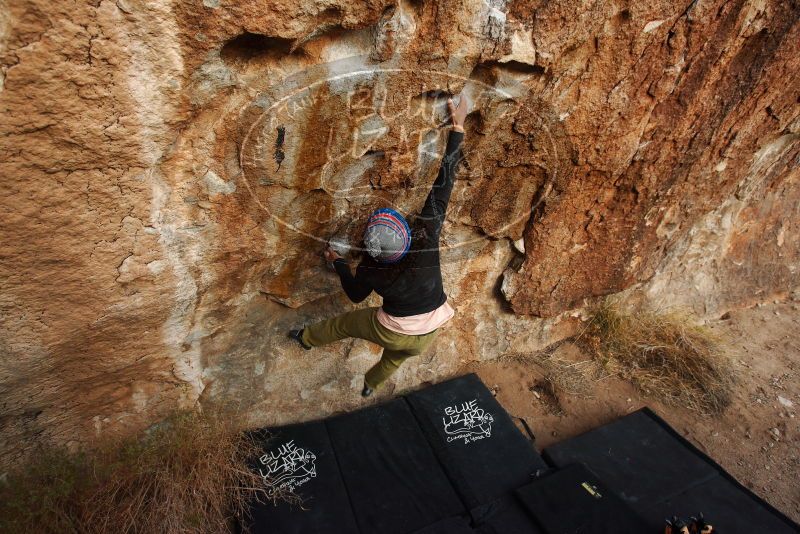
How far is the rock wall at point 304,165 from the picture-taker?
132cm

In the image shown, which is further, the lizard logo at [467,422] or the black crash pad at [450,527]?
the lizard logo at [467,422]

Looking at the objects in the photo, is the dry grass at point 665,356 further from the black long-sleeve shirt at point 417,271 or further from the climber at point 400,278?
the black long-sleeve shirt at point 417,271

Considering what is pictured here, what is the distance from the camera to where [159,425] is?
2236mm

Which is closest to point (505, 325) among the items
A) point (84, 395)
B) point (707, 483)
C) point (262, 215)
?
point (707, 483)

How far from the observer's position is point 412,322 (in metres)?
2.22

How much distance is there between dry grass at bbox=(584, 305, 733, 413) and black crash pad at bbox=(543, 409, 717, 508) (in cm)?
49

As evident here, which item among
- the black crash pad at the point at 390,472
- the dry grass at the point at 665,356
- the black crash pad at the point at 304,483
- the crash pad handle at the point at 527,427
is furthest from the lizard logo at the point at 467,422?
the dry grass at the point at 665,356

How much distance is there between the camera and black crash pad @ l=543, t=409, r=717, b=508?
8.07ft

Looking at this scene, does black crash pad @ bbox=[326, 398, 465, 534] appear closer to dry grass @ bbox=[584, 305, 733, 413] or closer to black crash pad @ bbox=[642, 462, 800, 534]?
black crash pad @ bbox=[642, 462, 800, 534]

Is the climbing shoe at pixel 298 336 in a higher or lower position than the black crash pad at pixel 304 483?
higher

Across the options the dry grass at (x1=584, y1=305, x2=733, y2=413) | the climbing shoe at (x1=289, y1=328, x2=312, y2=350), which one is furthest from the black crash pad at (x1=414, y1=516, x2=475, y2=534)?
the dry grass at (x1=584, y1=305, x2=733, y2=413)

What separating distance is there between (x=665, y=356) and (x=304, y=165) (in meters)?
2.97

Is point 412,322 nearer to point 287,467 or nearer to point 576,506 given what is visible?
point 287,467

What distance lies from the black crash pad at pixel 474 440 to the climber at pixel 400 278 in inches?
19.2
